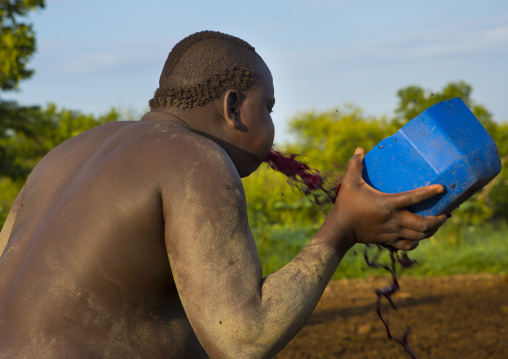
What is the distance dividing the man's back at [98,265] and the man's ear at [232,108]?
0.22 m

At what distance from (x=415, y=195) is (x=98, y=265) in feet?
2.73

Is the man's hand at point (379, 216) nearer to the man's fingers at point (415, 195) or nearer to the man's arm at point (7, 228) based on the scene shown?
the man's fingers at point (415, 195)

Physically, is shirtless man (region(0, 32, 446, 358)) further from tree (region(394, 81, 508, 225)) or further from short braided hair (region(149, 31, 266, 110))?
tree (region(394, 81, 508, 225))

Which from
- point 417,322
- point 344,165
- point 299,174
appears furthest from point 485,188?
point 299,174

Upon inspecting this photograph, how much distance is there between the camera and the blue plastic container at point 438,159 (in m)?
1.80

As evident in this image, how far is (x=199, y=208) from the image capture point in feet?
5.03

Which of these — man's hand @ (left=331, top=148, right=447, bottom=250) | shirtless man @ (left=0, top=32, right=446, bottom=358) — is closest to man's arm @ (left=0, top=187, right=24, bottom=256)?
shirtless man @ (left=0, top=32, right=446, bottom=358)

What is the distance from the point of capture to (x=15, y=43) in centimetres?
962

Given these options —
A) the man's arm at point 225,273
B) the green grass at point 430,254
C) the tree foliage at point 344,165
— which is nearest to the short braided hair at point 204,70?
the man's arm at point 225,273

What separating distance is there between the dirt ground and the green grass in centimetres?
68

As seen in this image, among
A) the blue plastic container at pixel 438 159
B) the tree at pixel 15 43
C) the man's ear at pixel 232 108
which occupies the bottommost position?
the blue plastic container at pixel 438 159

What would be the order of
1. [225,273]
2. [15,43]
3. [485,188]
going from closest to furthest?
[225,273] → [15,43] → [485,188]

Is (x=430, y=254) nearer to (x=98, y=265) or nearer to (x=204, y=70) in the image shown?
(x=204, y=70)

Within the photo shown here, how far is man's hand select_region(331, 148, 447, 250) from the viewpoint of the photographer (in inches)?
65.8
